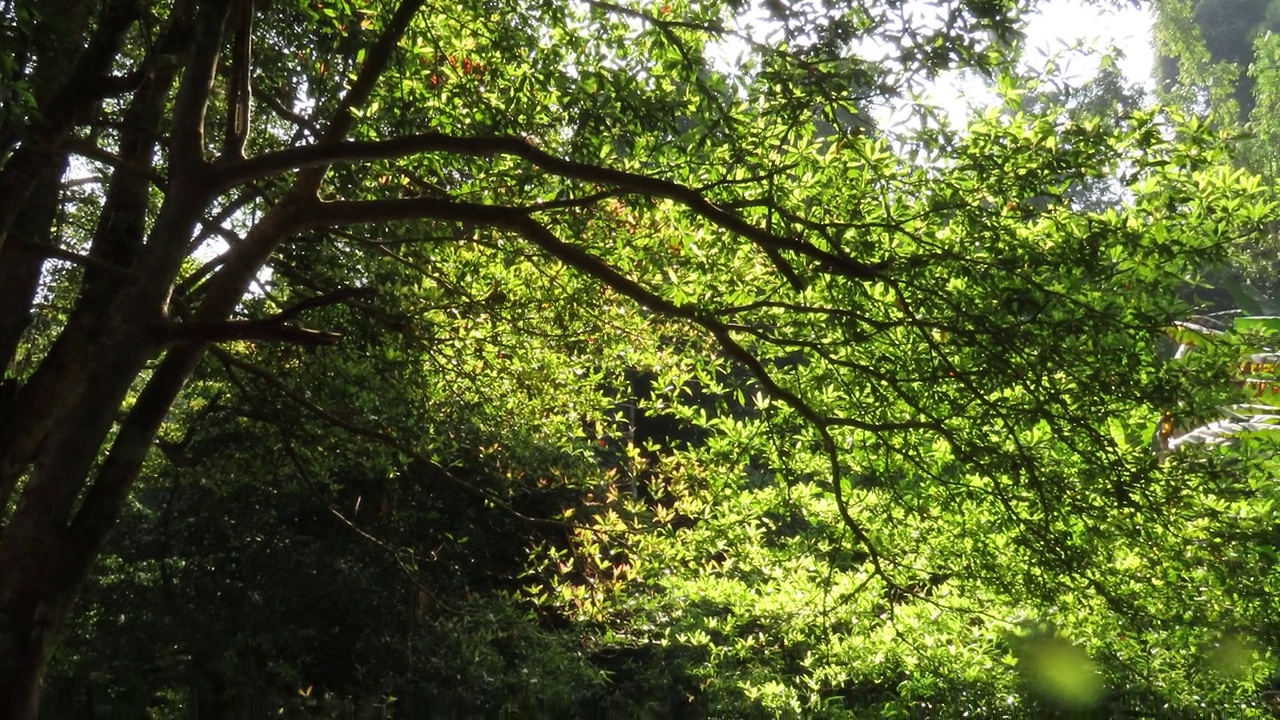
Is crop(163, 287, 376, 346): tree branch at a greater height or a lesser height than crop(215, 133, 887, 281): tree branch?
lesser

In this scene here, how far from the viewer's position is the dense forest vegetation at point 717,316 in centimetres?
413

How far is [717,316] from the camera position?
4.93 m

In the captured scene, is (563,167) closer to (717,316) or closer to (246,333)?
(717,316)

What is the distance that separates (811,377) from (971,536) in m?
1.00

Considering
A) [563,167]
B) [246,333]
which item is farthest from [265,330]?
[563,167]

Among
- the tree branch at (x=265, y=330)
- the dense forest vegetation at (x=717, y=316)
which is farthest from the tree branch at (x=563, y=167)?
the tree branch at (x=265, y=330)

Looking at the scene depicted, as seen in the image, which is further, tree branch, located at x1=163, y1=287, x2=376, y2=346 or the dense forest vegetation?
the dense forest vegetation

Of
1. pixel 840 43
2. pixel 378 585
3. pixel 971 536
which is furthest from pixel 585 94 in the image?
pixel 378 585

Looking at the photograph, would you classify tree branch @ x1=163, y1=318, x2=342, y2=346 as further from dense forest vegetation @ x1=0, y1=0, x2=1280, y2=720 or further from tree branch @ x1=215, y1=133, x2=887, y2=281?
tree branch @ x1=215, y1=133, x2=887, y2=281

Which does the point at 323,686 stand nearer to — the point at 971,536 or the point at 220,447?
the point at 220,447

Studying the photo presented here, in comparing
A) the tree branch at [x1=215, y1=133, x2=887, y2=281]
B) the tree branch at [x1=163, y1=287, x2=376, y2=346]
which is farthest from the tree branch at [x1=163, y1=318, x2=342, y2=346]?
the tree branch at [x1=215, y1=133, x2=887, y2=281]

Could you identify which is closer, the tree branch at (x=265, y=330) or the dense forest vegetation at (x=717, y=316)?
the tree branch at (x=265, y=330)

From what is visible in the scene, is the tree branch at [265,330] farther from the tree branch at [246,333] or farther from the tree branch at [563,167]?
the tree branch at [563,167]

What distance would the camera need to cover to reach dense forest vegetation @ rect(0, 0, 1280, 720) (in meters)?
4.13
